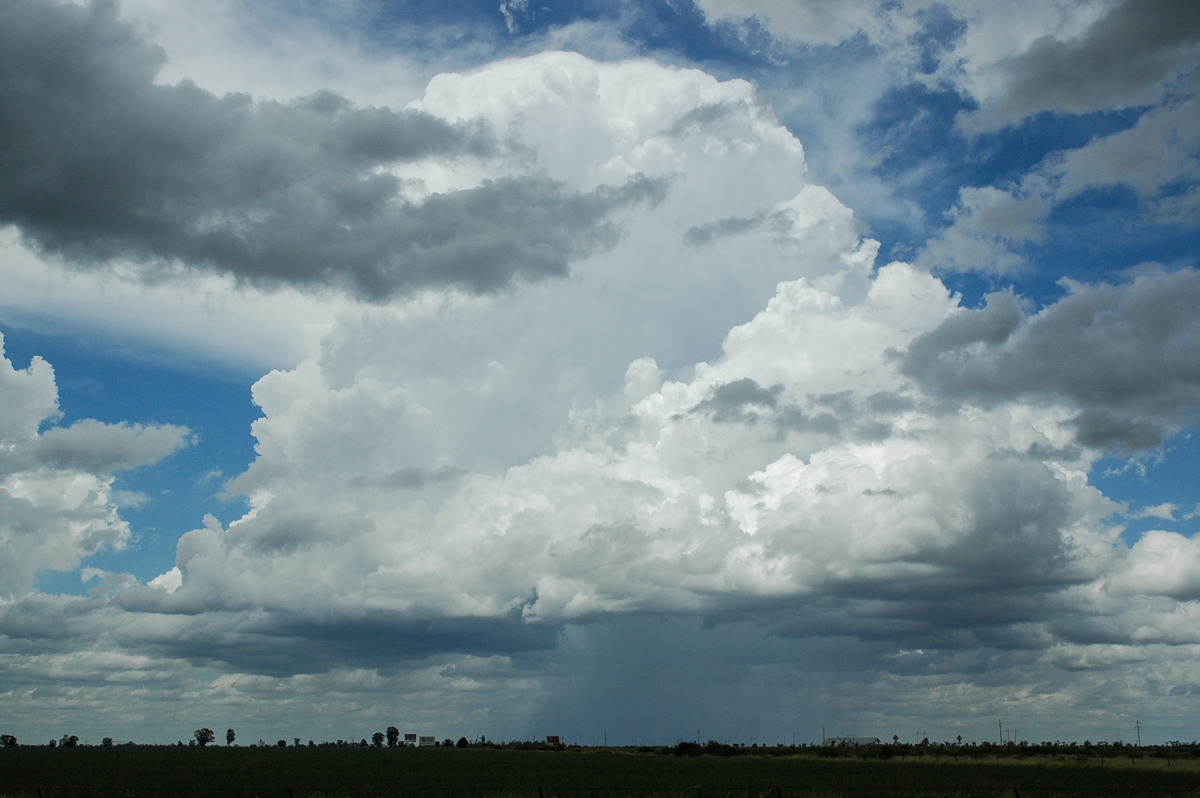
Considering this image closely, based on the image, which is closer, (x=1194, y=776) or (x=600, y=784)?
(x=600, y=784)

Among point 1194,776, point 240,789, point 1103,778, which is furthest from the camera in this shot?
point 1194,776

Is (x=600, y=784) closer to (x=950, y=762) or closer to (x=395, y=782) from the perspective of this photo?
(x=395, y=782)

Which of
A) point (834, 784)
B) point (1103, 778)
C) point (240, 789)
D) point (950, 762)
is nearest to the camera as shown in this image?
point (240, 789)

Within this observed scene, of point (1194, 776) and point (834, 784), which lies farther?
point (1194, 776)

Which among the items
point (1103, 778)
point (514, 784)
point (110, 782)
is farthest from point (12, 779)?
point (1103, 778)

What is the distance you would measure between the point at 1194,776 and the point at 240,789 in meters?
105

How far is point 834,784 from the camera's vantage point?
3551 inches

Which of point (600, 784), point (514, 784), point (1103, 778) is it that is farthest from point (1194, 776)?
point (514, 784)

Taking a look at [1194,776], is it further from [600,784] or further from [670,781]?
[600,784]

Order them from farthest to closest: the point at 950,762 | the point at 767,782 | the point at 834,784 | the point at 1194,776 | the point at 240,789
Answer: the point at 950,762 → the point at 1194,776 → the point at 767,782 → the point at 834,784 → the point at 240,789

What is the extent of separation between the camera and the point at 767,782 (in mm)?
97750

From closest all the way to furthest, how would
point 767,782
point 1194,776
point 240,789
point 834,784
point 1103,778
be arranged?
point 240,789
point 834,784
point 767,782
point 1103,778
point 1194,776

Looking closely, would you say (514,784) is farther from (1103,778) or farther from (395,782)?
(1103,778)

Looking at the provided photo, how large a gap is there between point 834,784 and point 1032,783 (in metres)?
19.2
